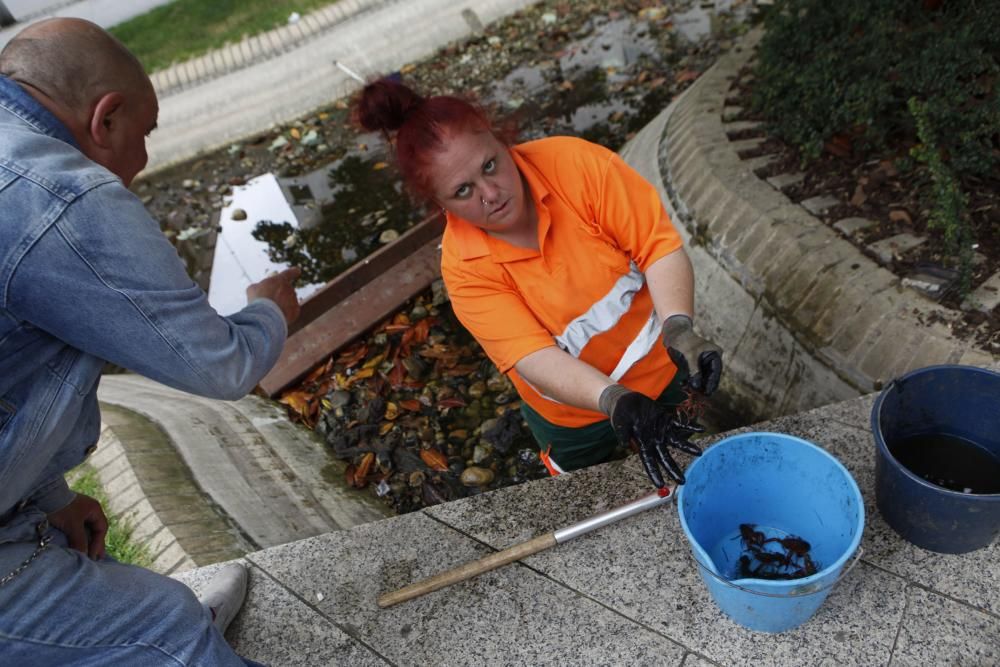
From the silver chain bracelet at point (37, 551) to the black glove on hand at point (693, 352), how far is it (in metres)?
1.69

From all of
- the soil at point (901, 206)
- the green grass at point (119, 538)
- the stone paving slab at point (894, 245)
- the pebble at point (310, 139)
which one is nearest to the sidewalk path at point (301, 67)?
the pebble at point (310, 139)

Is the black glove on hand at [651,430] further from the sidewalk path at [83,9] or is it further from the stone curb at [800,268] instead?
the sidewalk path at [83,9]

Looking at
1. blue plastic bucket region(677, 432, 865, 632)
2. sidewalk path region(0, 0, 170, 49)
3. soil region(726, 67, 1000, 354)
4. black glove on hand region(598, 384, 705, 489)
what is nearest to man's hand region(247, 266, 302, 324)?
black glove on hand region(598, 384, 705, 489)

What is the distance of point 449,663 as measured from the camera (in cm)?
201

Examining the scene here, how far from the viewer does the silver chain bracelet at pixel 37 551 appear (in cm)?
158

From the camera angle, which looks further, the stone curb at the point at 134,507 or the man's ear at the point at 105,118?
the stone curb at the point at 134,507

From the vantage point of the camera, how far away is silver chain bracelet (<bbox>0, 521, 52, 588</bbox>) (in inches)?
62.2

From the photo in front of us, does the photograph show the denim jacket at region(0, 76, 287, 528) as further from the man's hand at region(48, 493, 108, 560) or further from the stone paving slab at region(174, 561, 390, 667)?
the stone paving slab at region(174, 561, 390, 667)

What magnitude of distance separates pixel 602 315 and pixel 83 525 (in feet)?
5.33

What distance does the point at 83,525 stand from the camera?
200 cm

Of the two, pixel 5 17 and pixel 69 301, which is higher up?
pixel 5 17

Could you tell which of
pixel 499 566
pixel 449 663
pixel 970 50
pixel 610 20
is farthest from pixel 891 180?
pixel 610 20

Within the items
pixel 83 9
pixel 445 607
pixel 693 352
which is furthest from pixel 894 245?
pixel 83 9

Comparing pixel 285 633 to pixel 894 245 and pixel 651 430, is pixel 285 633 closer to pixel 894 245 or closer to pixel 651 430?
pixel 651 430
